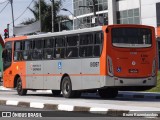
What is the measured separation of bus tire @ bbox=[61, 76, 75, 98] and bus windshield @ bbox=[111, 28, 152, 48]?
3177mm

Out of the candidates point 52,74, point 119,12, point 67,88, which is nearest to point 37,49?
point 52,74

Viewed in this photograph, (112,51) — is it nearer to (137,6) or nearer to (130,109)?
(130,109)

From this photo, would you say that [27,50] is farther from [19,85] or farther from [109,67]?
[109,67]

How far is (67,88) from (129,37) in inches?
154

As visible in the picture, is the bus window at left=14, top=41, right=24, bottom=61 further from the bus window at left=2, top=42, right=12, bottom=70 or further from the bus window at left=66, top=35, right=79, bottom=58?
the bus window at left=66, top=35, right=79, bottom=58

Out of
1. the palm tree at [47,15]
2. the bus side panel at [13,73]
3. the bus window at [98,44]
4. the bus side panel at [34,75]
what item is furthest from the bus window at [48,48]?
the palm tree at [47,15]

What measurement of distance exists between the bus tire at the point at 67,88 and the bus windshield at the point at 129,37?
318cm

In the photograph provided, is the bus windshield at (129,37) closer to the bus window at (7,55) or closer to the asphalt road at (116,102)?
the asphalt road at (116,102)

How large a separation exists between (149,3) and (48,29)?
1679cm

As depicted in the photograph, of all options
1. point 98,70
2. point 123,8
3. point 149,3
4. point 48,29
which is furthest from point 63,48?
point 48,29

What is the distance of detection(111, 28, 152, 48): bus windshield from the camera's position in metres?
21.2

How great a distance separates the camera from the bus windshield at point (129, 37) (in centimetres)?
2117

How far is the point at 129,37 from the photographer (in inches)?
838

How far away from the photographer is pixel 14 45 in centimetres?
2758
